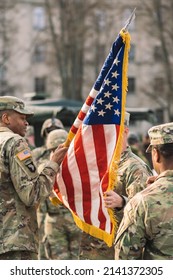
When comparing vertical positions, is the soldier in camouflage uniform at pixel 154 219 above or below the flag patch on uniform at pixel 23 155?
below

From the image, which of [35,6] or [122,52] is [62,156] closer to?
[122,52]

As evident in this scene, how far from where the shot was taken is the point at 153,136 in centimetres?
492

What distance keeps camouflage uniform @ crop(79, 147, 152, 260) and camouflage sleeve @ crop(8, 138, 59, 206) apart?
0.64 meters

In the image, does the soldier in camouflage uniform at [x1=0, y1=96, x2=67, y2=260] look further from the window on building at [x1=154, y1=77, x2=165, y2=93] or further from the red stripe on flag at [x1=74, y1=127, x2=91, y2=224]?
the window on building at [x1=154, y1=77, x2=165, y2=93]

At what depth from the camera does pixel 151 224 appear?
15.5 feet

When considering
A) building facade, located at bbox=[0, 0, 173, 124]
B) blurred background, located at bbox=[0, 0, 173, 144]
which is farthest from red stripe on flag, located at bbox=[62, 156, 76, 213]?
building facade, located at bbox=[0, 0, 173, 124]

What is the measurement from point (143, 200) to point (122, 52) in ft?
5.51

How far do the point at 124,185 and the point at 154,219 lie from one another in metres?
1.70

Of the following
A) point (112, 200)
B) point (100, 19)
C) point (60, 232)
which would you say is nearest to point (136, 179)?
point (112, 200)

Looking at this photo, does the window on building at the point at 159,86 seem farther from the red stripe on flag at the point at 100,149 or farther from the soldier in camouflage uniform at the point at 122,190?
the red stripe on flag at the point at 100,149

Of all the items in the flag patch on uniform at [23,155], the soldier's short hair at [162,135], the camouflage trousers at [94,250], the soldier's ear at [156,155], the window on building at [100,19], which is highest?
the window on building at [100,19]

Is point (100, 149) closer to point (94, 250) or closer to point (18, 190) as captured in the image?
point (18, 190)

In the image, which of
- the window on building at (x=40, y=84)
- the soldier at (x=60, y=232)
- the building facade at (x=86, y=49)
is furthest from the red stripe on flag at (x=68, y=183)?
the window on building at (x=40, y=84)

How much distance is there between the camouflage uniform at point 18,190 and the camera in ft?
19.3
